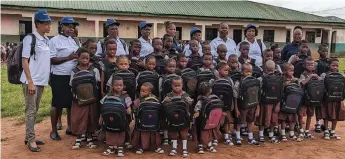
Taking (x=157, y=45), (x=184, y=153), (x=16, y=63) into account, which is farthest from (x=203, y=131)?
(x=16, y=63)

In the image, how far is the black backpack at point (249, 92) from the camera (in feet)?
17.7

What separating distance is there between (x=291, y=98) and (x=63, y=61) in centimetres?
371

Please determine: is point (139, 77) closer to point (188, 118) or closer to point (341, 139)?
point (188, 118)

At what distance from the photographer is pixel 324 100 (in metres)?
6.10

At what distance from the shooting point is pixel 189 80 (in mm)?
5445

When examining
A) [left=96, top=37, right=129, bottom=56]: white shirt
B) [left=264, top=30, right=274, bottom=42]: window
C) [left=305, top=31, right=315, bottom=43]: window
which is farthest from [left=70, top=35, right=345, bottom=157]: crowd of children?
[left=305, top=31, right=315, bottom=43]: window

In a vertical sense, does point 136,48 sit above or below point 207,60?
above

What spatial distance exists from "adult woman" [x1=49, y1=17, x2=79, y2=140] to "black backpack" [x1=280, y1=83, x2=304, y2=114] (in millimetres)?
3465

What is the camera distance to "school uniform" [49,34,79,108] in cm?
532

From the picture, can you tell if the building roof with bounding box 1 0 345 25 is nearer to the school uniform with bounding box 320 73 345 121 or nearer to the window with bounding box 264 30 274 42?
the window with bounding box 264 30 274 42

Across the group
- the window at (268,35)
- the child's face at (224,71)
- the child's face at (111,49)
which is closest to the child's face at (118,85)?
the child's face at (111,49)

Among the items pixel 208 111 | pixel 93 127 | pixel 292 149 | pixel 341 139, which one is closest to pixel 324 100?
pixel 341 139

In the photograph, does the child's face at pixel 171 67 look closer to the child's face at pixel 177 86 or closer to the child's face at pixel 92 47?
the child's face at pixel 177 86

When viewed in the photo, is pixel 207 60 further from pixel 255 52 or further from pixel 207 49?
pixel 255 52
